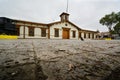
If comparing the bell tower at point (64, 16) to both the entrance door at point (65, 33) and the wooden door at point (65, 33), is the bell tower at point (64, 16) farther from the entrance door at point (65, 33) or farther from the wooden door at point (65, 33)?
the wooden door at point (65, 33)

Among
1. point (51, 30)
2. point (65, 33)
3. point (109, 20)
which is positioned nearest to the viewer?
point (51, 30)

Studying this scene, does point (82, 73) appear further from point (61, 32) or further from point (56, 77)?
point (61, 32)

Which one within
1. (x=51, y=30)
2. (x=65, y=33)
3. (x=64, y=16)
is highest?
(x=64, y=16)

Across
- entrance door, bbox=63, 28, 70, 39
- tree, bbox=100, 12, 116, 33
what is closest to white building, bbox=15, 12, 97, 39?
entrance door, bbox=63, 28, 70, 39

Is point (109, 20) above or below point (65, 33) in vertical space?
above

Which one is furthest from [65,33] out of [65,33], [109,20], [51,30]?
[109,20]

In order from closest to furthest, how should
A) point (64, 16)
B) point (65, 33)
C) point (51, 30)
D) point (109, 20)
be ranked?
point (51, 30) < point (65, 33) < point (64, 16) < point (109, 20)

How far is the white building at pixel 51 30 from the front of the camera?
48.4ft

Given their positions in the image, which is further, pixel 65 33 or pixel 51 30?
pixel 65 33

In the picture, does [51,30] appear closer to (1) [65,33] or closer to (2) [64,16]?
(1) [65,33]

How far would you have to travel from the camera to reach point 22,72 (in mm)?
732

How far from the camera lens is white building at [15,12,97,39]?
48.4 ft

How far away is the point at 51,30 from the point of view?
17.2 meters

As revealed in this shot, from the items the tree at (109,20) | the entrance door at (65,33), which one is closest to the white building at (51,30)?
the entrance door at (65,33)
